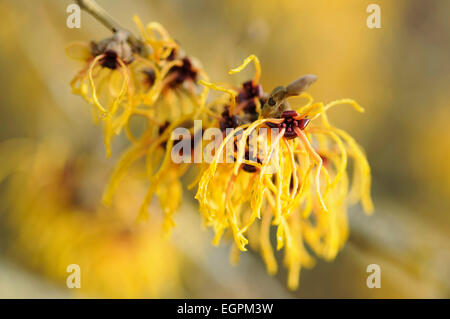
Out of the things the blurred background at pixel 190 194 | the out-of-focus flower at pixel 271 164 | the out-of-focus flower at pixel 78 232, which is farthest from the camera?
the out-of-focus flower at pixel 78 232

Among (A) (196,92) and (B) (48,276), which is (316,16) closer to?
(A) (196,92)

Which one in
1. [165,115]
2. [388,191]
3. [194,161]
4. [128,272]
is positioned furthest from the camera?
[388,191]

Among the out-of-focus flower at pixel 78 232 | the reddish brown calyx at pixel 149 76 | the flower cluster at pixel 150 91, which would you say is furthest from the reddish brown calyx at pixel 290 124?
the out-of-focus flower at pixel 78 232

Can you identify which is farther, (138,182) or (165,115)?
(138,182)

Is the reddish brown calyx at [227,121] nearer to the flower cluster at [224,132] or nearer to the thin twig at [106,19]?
the flower cluster at [224,132]

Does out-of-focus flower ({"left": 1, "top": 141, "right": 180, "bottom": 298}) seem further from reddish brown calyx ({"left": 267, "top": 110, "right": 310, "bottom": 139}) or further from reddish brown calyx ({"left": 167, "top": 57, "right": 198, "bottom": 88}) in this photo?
reddish brown calyx ({"left": 267, "top": 110, "right": 310, "bottom": 139})

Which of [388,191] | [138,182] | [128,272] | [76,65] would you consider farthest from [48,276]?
[388,191]

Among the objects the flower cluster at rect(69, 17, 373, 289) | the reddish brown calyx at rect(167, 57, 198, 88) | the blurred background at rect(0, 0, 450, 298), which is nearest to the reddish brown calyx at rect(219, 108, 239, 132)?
the flower cluster at rect(69, 17, 373, 289)
